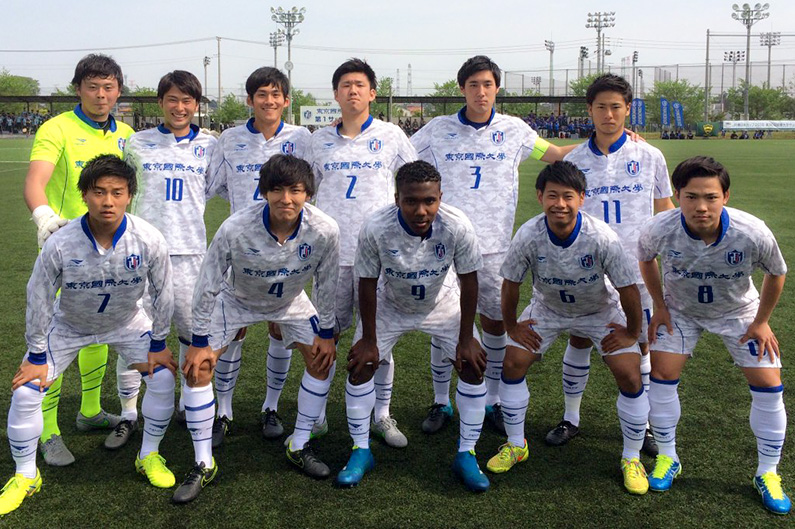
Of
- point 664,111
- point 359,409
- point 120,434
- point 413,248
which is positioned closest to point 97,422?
point 120,434

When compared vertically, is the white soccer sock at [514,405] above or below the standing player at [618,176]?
below

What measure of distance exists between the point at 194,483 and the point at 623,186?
10.1 ft

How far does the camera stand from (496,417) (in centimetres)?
455

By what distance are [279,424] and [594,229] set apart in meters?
2.37

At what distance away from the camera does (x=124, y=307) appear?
3.74 meters

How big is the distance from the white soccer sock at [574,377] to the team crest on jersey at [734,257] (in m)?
1.07

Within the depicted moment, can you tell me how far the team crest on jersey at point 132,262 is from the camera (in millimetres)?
3629

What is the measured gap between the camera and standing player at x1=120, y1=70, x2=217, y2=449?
4.23 m

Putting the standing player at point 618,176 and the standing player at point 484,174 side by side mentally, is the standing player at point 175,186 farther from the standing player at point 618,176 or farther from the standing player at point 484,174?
the standing player at point 618,176

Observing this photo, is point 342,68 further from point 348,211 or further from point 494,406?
point 494,406

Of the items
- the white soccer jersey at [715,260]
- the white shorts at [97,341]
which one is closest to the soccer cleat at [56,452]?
the white shorts at [97,341]

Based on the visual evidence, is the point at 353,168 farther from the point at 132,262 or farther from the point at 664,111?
the point at 664,111

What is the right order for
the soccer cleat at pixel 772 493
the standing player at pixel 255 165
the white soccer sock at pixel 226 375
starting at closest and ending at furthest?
1. the soccer cleat at pixel 772 493
2. the standing player at pixel 255 165
3. the white soccer sock at pixel 226 375

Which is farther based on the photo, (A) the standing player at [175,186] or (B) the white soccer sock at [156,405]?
(A) the standing player at [175,186]
